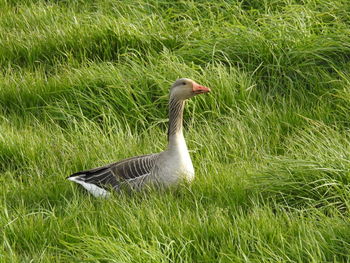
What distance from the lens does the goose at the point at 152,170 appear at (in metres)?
5.93


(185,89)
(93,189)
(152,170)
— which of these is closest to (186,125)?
(185,89)

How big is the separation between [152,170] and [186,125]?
138 centimetres

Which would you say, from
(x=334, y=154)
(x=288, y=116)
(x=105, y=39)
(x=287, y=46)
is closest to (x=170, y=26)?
(x=105, y=39)

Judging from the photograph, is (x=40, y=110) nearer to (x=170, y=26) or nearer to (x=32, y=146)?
(x=32, y=146)

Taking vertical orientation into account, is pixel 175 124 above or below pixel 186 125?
above

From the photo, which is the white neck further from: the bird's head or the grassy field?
the grassy field

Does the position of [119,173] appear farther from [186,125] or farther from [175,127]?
[186,125]

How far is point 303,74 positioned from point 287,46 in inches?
Answer: 14.5

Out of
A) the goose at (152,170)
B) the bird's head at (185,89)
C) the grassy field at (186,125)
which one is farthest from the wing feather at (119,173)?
the bird's head at (185,89)

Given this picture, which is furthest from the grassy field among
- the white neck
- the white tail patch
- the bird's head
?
the bird's head

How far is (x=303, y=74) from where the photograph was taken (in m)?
7.56

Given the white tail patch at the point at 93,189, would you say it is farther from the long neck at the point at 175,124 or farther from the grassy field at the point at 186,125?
the long neck at the point at 175,124

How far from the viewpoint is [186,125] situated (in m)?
7.28

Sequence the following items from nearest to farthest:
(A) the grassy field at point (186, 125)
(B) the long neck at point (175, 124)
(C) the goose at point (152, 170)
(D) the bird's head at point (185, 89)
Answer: (A) the grassy field at point (186, 125) < (C) the goose at point (152, 170) < (B) the long neck at point (175, 124) < (D) the bird's head at point (185, 89)
